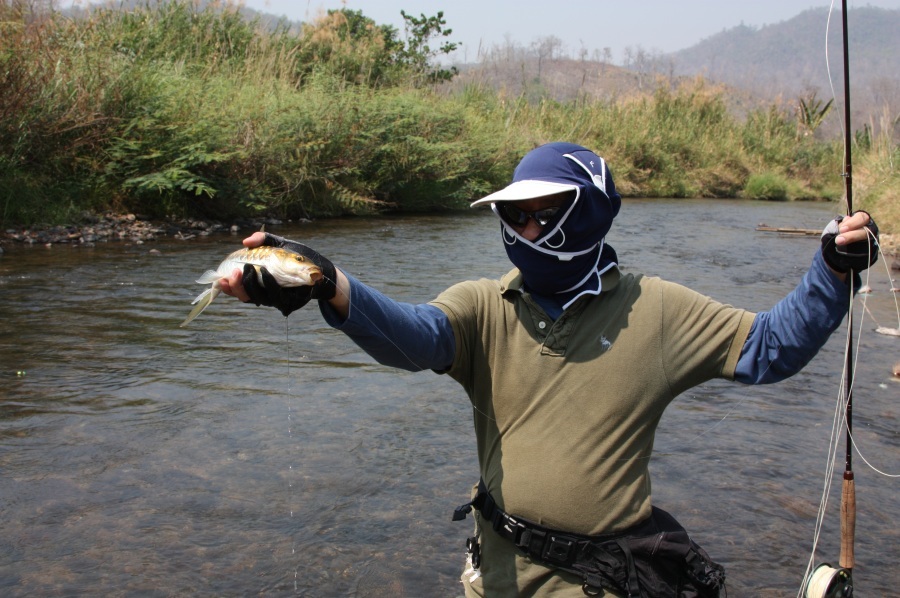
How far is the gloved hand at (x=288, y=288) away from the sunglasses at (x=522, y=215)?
571 mm

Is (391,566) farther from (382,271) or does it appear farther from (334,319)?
(382,271)

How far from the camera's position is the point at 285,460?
5406 mm

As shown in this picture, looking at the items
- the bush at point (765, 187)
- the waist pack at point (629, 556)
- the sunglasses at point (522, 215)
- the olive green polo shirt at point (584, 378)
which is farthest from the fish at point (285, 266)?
the bush at point (765, 187)

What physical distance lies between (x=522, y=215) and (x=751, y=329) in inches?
28.1

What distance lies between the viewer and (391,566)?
14.2 ft

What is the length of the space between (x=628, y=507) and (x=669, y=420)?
14.1 ft

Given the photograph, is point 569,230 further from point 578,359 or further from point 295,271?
point 295,271

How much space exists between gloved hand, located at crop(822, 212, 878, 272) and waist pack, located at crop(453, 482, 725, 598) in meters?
0.84

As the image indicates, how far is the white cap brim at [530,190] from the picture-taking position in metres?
2.35

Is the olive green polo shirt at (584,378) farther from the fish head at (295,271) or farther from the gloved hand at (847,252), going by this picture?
the fish head at (295,271)

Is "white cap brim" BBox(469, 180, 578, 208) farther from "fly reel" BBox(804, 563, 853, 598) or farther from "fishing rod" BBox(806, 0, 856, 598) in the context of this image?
"fly reel" BBox(804, 563, 853, 598)

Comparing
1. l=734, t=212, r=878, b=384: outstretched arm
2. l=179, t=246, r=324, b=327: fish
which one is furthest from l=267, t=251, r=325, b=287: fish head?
l=734, t=212, r=878, b=384: outstretched arm

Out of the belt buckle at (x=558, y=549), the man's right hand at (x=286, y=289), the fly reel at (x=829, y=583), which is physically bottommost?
the fly reel at (x=829, y=583)

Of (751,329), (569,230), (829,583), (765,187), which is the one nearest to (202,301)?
(569,230)
